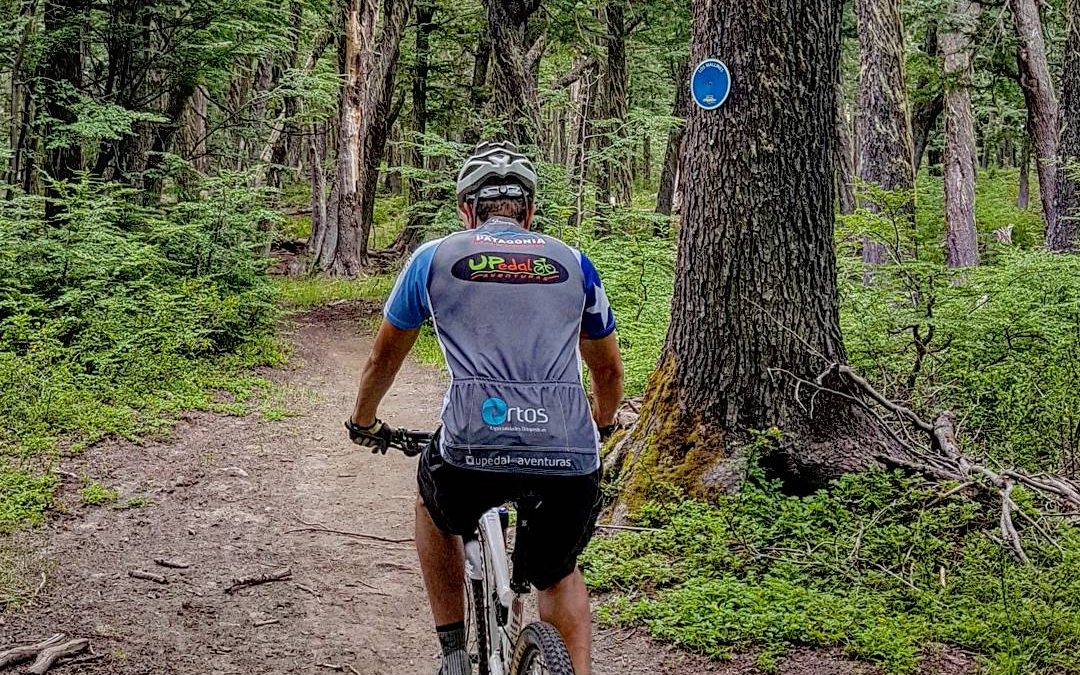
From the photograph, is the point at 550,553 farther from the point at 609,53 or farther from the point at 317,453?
the point at 609,53

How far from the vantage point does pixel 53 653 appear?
467cm

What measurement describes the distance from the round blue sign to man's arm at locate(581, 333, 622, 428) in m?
2.90

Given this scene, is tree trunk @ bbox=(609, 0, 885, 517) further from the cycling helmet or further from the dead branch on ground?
the cycling helmet

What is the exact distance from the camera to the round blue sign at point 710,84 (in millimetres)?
6066

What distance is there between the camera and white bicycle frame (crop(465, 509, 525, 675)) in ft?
11.4

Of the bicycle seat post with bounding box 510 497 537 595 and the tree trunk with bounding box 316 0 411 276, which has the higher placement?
the tree trunk with bounding box 316 0 411 276

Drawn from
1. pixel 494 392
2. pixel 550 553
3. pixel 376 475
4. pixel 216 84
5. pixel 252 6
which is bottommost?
pixel 376 475

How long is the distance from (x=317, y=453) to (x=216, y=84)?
7.03 metres

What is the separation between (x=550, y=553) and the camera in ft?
10.9

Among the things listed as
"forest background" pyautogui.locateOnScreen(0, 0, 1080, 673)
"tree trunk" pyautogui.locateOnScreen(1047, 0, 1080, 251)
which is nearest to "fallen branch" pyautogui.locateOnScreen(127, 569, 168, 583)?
"forest background" pyautogui.locateOnScreen(0, 0, 1080, 673)

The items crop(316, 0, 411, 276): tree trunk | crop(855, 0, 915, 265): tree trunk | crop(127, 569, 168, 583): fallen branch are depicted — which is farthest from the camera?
crop(316, 0, 411, 276): tree trunk

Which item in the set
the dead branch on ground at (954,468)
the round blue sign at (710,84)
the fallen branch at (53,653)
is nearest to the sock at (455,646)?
the fallen branch at (53,653)

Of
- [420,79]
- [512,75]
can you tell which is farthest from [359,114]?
[512,75]

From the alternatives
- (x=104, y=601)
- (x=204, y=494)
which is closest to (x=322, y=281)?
(x=204, y=494)
